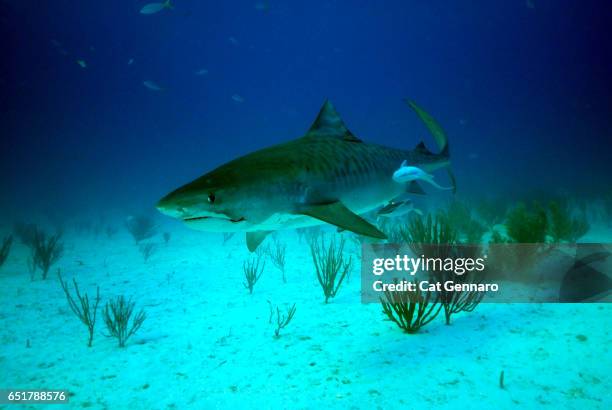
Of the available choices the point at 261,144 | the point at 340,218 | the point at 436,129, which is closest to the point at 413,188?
the point at 436,129

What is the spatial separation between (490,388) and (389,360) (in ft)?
3.31

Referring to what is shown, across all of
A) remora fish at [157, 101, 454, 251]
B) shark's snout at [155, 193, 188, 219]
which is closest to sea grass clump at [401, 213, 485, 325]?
remora fish at [157, 101, 454, 251]

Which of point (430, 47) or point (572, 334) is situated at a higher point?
point (430, 47)

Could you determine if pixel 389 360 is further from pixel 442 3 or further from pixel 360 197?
pixel 442 3

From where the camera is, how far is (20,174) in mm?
94875

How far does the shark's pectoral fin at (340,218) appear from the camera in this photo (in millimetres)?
2457

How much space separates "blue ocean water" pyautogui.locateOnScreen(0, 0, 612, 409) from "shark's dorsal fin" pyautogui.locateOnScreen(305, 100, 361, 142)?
281 cm

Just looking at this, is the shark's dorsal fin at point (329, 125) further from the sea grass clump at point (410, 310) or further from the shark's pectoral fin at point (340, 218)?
the sea grass clump at point (410, 310)

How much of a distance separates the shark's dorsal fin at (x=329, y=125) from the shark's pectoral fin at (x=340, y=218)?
1.49 meters

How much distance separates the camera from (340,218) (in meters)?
2.66

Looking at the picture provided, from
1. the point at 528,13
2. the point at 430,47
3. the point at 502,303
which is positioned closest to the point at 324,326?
the point at 502,303

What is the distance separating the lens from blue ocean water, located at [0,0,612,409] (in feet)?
11.0

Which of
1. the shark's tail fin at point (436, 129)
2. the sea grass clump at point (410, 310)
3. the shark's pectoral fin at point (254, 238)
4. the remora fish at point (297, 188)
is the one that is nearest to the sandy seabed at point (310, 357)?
the sea grass clump at point (410, 310)

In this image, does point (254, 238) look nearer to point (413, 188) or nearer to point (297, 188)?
point (297, 188)
